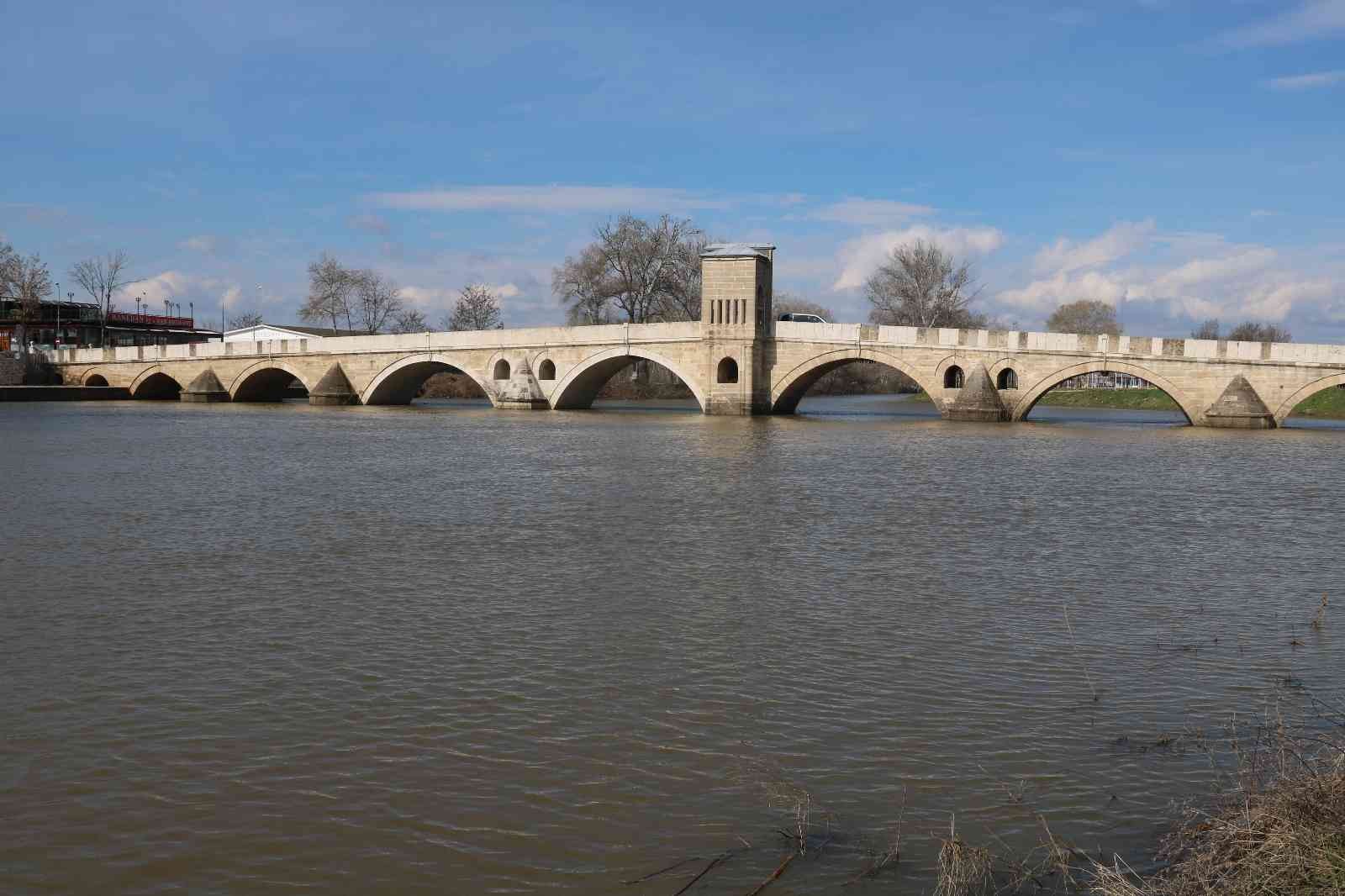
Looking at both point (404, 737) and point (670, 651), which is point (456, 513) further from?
point (404, 737)

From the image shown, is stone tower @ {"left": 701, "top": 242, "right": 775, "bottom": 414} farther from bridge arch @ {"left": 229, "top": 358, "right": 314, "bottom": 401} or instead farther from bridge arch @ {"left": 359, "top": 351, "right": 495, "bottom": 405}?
bridge arch @ {"left": 229, "top": 358, "right": 314, "bottom": 401}

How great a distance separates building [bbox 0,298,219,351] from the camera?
199 ft

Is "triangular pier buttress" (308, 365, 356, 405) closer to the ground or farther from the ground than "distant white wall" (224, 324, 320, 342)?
closer to the ground

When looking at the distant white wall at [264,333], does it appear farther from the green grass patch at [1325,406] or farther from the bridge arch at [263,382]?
the green grass patch at [1325,406]

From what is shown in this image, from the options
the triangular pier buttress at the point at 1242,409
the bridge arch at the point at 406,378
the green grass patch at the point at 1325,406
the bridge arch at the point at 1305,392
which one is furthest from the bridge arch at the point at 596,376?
the green grass patch at the point at 1325,406

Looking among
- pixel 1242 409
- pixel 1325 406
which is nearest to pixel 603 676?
pixel 1242 409

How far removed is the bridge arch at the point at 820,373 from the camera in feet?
109

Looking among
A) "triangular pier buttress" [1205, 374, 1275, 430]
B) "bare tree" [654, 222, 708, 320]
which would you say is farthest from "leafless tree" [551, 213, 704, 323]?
"triangular pier buttress" [1205, 374, 1275, 430]

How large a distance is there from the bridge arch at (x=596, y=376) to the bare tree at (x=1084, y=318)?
57613 mm

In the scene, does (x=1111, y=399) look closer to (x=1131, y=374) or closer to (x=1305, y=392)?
(x=1131, y=374)

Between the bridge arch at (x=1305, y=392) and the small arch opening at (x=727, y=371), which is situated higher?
the small arch opening at (x=727, y=371)

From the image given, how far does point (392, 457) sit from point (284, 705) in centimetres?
1429

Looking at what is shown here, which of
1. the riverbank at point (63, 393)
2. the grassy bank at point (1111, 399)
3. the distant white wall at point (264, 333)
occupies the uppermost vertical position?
the distant white wall at point (264, 333)

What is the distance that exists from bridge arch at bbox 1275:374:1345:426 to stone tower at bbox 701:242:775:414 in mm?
14295
